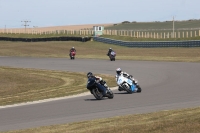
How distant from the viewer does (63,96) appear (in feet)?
76.6

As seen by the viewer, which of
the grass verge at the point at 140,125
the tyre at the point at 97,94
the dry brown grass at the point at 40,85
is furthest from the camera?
the dry brown grass at the point at 40,85

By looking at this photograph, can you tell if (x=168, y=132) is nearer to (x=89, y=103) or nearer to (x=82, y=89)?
(x=89, y=103)

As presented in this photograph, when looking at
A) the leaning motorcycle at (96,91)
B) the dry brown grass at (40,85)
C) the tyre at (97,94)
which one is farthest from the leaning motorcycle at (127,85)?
the dry brown grass at (40,85)

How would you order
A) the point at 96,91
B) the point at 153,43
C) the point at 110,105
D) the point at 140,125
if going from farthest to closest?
the point at 153,43 < the point at 96,91 < the point at 110,105 < the point at 140,125

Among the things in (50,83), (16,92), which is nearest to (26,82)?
(50,83)

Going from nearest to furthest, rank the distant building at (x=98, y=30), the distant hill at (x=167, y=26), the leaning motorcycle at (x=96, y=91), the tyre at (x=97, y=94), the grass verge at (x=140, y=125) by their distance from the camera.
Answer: the grass verge at (x=140, y=125) < the leaning motorcycle at (x=96, y=91) < the tyre at (x=97, y=94) < the distant building at (x=98, y=30) < the distant hill at (x=167, y=26)

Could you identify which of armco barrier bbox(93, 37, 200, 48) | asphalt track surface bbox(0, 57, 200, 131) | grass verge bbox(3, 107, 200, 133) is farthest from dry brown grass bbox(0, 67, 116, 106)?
armco barrier bbox(93, 37, 200, 48)

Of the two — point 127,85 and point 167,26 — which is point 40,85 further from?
point 167,26

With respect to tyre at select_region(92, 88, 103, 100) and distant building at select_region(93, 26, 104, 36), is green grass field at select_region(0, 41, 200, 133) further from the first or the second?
distant building at select_region(93, 26, 104, 36)

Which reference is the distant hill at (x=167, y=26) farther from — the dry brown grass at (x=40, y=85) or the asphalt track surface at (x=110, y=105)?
the asphalt track surface at (x=110, y=105)

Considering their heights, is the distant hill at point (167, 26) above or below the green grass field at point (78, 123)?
above

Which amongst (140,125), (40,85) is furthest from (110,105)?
(40,85)

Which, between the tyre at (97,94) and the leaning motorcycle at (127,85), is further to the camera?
the leaning motorcycle at (127,85)

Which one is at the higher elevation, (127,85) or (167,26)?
(167,26)
